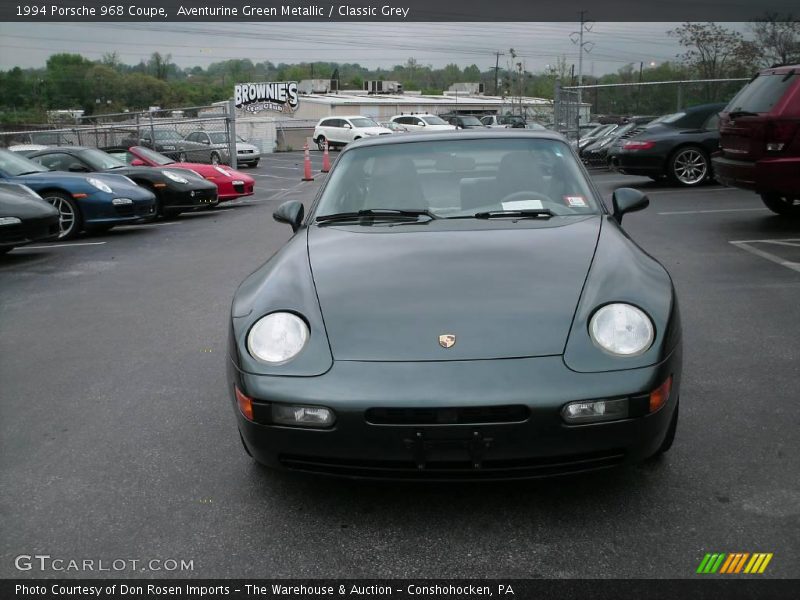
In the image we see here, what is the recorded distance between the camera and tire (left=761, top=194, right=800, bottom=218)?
1025 centimetres

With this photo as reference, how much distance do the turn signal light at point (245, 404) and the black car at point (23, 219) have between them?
7.19 meters

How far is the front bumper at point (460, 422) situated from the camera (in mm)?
2529

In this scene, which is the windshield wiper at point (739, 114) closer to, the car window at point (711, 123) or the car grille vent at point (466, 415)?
the car window at point (711, 123)

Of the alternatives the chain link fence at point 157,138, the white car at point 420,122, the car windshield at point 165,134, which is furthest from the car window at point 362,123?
the car windshield at point 165,134

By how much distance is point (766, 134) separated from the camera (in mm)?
8695

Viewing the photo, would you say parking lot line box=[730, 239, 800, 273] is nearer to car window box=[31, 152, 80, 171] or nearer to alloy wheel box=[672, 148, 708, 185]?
alloy wheel box=[672, 148, 708, 185]

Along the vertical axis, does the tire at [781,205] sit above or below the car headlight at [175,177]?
below

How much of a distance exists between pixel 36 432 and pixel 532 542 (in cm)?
253

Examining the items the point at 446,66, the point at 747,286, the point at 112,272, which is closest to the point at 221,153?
the point at 112,272

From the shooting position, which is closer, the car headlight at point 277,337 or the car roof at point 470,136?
the car headlight at point 277,337

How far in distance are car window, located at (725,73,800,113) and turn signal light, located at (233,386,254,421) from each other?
26.2 ft

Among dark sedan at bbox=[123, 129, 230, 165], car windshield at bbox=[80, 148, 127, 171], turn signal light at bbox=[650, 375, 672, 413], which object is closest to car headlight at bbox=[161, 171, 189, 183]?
car windshield at bbox=[80, 148, 127, 171]

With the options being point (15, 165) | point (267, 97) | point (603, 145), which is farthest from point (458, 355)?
point (267, 97)

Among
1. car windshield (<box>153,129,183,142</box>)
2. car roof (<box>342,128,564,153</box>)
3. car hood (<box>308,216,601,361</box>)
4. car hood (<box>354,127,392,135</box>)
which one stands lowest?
car hood (<box>308,216,601,361</box>)
